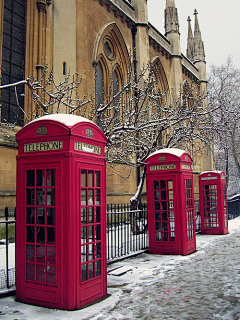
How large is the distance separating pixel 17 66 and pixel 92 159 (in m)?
8.78

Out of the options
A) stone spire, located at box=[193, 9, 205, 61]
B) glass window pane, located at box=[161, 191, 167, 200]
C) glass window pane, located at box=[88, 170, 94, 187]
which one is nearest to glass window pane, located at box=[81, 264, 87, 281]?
glass window pane, located at box=[88, 170, 94, 187]

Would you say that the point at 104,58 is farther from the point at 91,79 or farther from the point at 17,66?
the point at 17,66

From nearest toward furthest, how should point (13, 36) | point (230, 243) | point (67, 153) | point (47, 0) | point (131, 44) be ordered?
point (67, 153)
point (230, 243)
point (13, 36)
point (47, 0)
point (131, 44)

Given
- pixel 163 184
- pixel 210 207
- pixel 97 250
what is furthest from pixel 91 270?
pixel 210 207

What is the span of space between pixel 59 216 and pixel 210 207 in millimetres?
8933

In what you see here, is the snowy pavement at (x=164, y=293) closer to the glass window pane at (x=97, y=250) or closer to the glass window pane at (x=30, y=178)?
the glass window pane at (x=97, y=250)

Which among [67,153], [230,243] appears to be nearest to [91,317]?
[67,153]

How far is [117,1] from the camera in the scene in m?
17.4

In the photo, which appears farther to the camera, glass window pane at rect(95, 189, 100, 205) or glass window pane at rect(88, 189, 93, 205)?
glass window pane at rect(95, 189, 100, 205)

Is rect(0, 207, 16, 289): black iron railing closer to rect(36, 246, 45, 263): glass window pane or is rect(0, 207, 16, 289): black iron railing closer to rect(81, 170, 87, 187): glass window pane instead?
rect(36, 246, 45, 263): glass window pane

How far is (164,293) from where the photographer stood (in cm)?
502

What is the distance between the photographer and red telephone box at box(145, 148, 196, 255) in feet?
26.1

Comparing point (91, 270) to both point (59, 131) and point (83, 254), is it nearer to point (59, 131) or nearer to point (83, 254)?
point (83, 254)

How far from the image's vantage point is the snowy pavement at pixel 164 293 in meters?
4.14
